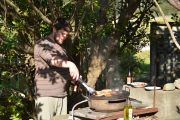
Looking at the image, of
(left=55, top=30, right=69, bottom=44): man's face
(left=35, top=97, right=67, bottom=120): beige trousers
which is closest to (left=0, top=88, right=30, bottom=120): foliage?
(left=35, top=97, right=67, bottom=120): beige trousers

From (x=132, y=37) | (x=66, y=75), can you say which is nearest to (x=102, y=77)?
(x=132, y=37)

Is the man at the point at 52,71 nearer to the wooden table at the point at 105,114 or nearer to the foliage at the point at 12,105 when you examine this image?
the wooden table at the point at 105,114

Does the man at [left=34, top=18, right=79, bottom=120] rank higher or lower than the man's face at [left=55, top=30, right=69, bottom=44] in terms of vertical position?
lower

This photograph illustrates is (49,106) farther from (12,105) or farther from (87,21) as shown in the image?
(87,21)

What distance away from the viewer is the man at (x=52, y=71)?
6949mm

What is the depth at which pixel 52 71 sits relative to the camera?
7.13 m

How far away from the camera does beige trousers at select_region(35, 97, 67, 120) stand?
7309 mm

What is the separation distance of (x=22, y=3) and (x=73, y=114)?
2.59 metres

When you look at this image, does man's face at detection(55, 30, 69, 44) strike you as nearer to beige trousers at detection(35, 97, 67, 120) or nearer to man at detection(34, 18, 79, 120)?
man at detection(34, 18, 79, 120)

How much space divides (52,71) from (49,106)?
22.7 inches

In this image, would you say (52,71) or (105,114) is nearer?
(105,114)

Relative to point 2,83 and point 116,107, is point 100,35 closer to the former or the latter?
point 2,83

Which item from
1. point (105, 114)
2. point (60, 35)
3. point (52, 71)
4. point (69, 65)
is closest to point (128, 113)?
point (105, 114)

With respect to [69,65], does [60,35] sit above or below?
above
